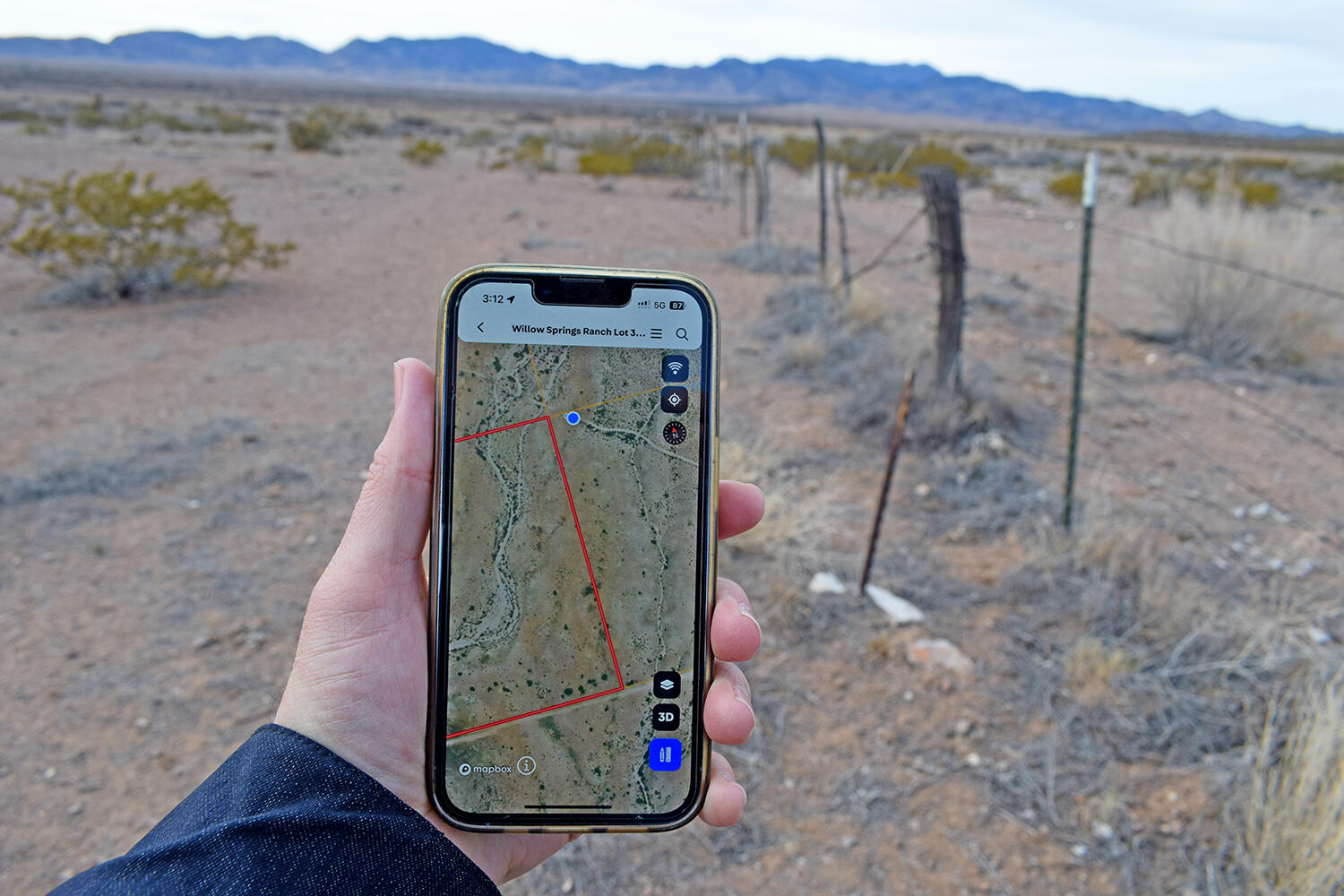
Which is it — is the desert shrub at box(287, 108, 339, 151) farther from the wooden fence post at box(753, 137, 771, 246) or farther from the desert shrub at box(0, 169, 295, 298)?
the wooden fence post at box(753, 137, 771, 246)

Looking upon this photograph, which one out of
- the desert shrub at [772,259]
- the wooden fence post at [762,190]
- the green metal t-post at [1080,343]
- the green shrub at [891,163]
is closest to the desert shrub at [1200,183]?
the green shrub at [891,163]

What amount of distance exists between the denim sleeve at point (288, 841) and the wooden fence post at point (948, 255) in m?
4.57

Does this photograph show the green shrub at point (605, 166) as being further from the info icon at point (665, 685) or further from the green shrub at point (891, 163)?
the info icon at point (665, 685)

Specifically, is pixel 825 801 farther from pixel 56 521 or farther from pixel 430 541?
pixel 56 521

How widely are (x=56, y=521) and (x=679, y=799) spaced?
4256mm

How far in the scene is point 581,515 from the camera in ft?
4.68

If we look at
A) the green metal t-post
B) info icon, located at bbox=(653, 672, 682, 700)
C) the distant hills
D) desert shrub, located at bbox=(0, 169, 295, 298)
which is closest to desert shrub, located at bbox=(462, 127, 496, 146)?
desert shrub, located at bbox=(0, 169, 295, 298)

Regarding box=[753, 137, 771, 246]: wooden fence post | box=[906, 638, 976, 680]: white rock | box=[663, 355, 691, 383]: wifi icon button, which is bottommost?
box=[906, 638, 976, 680]: white rock

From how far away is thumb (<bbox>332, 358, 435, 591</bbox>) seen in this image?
4.64 feet

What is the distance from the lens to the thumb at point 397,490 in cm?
141

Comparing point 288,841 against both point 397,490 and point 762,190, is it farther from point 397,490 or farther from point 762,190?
point 762,190

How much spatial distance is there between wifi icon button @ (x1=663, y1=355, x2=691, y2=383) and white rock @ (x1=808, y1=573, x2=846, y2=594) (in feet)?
7.82

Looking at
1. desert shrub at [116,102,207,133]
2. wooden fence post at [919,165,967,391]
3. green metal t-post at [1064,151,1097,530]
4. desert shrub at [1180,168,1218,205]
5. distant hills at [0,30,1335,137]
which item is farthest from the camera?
distant hills at [0,30,1335,137]

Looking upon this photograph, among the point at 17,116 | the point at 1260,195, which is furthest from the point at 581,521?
the point at 17,116
